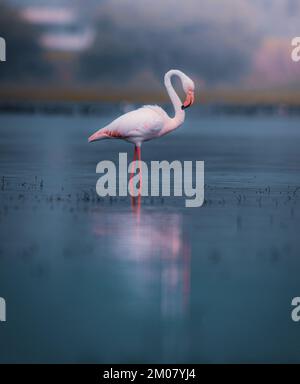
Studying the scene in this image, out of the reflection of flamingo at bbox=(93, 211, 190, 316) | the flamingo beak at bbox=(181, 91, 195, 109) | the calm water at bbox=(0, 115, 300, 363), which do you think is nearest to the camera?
the calm water at bbox=(0, 115, 300, 363)

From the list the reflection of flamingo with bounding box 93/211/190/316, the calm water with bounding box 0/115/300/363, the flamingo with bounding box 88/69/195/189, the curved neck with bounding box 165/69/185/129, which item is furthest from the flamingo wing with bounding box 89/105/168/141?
the reflection of flamingo with bounding box 93/211/190/316

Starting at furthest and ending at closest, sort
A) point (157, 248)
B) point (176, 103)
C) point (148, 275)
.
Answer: point (176, 103), point (157, 248), point (148, 275)

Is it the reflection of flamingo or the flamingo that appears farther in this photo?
the flamingo

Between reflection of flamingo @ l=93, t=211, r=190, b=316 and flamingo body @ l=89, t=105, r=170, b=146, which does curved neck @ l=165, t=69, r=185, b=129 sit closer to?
flamingo body @ l=89, t=105, r=170, b=146

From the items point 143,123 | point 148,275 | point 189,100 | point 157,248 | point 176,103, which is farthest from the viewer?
point 176,103

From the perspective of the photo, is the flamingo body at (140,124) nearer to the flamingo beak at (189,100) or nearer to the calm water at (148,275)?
the flamingo beak at (189,100)

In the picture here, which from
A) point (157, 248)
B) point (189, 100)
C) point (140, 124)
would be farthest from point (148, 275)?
point (189, 100)

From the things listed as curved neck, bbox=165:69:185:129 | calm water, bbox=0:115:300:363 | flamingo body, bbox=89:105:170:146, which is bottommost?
calm water, bbox=0:115:300:363

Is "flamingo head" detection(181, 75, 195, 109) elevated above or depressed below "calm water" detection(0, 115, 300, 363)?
above

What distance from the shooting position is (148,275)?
8.86m

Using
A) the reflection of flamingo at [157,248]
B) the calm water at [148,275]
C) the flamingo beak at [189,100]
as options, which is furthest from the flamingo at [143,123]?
the reflection of flamingo at [157,248]

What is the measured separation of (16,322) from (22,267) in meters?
1.61

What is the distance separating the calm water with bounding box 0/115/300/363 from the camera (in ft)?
23.5

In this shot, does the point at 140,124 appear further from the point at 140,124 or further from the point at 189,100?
the point at 189,100
